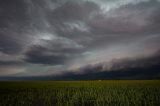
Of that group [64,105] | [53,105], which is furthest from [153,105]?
[53,105]

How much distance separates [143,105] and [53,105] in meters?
7.81

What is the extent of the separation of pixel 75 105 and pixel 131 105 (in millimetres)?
4747

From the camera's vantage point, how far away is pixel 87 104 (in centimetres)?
1583

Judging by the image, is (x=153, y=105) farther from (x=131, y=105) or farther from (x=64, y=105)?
(x=64, y=105)

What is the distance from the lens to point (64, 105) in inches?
602

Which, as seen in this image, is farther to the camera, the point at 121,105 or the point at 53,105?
the point at 53,105

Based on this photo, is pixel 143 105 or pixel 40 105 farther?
pixel 40 105

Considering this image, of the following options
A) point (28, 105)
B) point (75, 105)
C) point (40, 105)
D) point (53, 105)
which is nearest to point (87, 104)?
point (75, 105)

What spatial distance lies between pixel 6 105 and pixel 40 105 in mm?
2963

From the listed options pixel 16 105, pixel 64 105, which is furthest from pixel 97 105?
pixel 16 105

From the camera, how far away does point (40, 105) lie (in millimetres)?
16047

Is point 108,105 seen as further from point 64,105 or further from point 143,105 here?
point 64,105

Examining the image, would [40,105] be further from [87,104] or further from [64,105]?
[87,104]

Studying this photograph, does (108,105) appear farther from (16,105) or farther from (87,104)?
(16,105)
